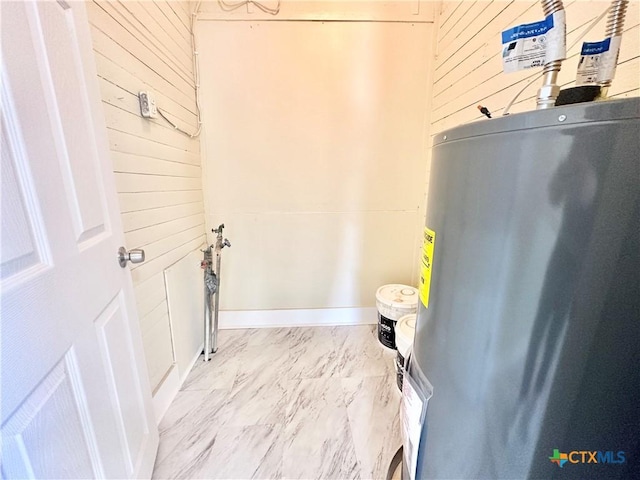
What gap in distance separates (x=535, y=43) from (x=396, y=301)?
5.04 feet

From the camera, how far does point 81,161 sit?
756 millimetres

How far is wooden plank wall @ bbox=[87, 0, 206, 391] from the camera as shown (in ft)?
3.61

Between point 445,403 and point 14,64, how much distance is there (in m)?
1.14

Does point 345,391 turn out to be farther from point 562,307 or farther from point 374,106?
point 374,106

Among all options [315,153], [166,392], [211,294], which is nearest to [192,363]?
[166,392]

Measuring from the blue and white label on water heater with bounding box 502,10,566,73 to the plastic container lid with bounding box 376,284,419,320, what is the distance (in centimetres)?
147

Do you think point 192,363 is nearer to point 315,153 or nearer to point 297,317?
point 297,317

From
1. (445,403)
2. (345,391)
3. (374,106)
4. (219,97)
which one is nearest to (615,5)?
(445,403)

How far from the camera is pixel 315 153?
2.09m

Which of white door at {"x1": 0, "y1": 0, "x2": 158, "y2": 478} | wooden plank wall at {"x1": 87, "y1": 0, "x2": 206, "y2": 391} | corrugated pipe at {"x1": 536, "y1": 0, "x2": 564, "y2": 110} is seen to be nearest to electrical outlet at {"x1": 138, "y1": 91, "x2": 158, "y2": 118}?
wooden plank wall at {"x1": 87, "y1": 0, "x2": 206, "y2": 391}

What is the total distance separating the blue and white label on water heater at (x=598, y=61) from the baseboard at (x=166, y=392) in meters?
1.93

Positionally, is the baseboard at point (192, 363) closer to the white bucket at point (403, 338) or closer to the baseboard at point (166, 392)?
the baseboard at point (166, 392)

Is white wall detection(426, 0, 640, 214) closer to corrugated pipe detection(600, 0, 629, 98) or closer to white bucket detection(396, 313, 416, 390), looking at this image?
corrugated pipe detection(600, 0, 629, 98)

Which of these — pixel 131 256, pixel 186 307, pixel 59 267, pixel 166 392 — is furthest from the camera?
pixel 186 307
